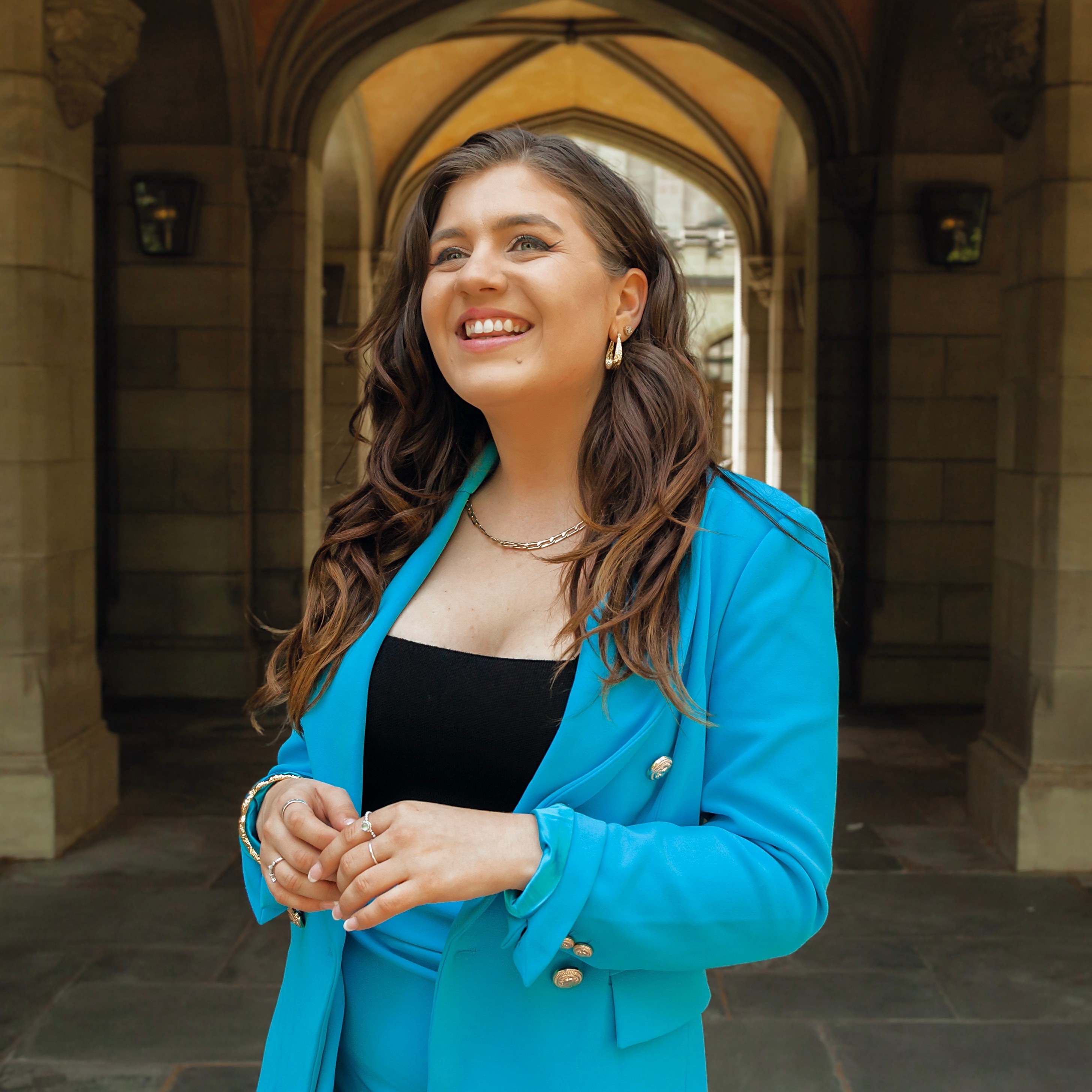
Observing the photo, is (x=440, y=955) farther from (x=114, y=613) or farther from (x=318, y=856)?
(x=114, y=613)

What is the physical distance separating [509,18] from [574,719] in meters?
10.7

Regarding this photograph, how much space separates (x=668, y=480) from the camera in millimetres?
1394

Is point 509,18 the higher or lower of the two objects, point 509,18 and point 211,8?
the higher

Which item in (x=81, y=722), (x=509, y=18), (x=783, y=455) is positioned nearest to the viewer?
(x=81, y=722)

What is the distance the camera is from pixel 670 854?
1.21 metres

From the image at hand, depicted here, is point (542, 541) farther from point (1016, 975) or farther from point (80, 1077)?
point (1016, 975)

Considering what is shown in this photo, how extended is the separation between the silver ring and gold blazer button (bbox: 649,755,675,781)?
1.19 ft

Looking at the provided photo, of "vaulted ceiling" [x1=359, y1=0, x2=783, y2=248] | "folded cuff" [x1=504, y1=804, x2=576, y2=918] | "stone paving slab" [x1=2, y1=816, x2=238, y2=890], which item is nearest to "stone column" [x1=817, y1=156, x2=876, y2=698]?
"vaulted ceiling" [x1=359, y1=0, x2=783, y2=248]

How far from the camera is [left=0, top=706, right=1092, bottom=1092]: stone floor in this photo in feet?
10.4

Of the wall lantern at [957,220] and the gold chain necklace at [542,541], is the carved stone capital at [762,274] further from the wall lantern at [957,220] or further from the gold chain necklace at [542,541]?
the gold chain necklace at [542,541]

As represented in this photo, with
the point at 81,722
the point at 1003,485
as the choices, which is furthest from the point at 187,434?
the point at 1003,485

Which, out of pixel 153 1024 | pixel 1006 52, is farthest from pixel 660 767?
pixel 1006 52

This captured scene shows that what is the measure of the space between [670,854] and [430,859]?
0.23m

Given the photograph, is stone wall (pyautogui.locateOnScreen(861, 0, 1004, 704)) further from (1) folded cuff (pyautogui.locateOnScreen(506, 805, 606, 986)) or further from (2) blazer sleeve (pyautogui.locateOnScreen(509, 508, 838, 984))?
(1) folded cuff (pyautogui.locateOnScreen(506, 805, 606, 986))
